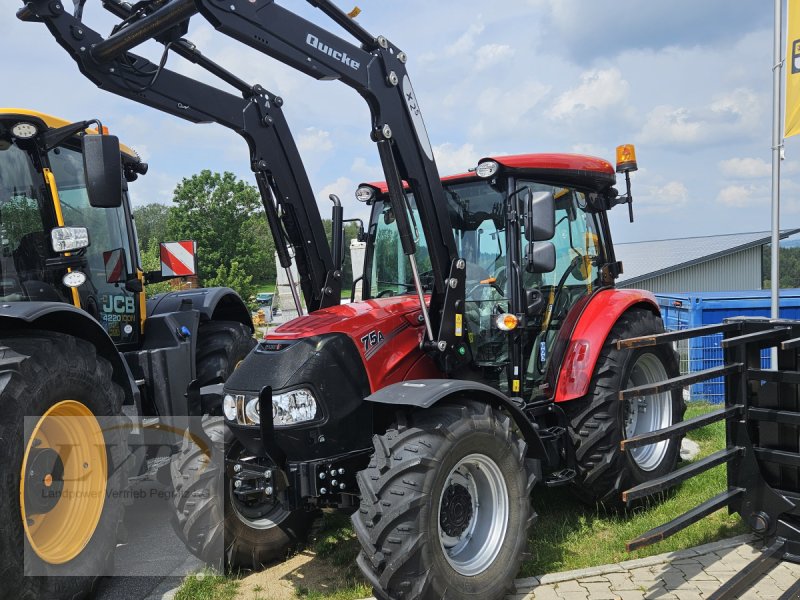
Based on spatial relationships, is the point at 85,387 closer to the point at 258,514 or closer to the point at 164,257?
the point at 258,514

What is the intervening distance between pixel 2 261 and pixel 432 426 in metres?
2.99

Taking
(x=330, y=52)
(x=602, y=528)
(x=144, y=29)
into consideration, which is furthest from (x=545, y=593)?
(x=144, y=29)

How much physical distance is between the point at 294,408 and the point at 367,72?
194 cm

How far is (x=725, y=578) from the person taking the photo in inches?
143

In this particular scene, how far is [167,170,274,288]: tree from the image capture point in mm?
42438

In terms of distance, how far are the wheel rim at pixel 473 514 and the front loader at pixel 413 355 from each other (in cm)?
1

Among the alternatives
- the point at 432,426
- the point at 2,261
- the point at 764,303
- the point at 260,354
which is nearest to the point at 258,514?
the point at 260,354

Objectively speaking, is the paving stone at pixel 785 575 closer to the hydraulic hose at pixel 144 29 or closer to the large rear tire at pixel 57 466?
the large rear tire at pixel 57 466

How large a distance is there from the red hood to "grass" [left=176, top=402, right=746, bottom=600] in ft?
4.74

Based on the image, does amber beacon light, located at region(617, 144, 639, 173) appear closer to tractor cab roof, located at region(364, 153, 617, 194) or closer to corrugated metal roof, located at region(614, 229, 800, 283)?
tractor cab roof, located at region(364, 153, 617, 194)

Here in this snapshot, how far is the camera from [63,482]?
Result: 3805mm

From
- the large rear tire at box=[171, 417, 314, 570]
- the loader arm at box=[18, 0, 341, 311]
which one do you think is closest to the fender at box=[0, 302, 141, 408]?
the large rear tire at box=[171, 417, 314, 570]

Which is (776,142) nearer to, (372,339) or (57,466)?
(372,339)

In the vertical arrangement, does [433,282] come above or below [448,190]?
below
